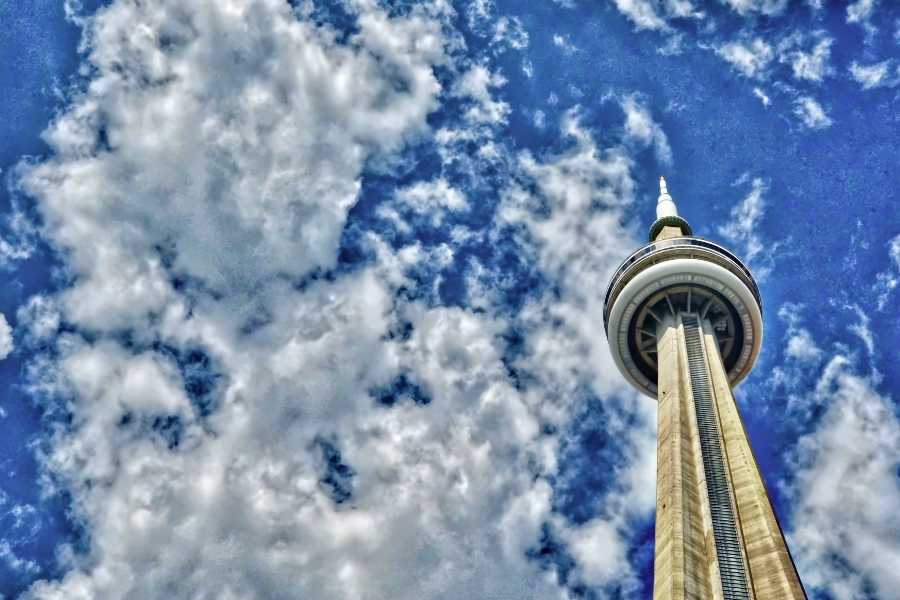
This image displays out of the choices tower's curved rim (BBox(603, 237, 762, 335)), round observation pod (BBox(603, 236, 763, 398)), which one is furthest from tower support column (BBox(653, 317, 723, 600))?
tower's curved rim (BBox(603, 237, 762, 335))

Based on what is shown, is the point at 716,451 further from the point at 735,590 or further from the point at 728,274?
the point at 728,274

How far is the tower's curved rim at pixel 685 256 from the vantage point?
5194 centimetres

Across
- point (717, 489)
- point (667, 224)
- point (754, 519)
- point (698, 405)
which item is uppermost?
point (667, 224)

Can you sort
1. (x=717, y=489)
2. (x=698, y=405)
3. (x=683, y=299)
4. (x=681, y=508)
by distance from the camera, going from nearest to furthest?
(x=681, y=508), (x=717, y=489), (x=698, y=405), (x=683, y=299)

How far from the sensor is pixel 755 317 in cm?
5266

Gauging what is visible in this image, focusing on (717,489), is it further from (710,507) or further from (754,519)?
(754,519)

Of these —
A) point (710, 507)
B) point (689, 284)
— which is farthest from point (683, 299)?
point (710, 507)

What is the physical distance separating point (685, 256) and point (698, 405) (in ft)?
51.0

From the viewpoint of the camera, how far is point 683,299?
52.7 meters

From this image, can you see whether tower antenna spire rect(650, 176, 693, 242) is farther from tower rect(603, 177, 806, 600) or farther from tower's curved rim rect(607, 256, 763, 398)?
tower's curved rim rect(607, 256, 763, 398)

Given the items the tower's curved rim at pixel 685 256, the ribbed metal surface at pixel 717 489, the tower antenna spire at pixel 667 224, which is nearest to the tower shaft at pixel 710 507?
the ribbed metal surface at pixel 717 489

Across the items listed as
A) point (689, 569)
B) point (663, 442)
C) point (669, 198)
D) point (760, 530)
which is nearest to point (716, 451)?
point (663, 442)

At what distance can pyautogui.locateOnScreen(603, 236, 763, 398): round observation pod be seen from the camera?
51469mm

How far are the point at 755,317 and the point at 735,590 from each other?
29.5 m
